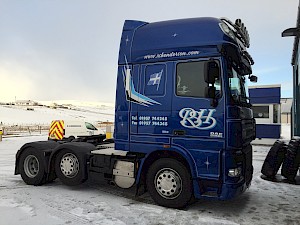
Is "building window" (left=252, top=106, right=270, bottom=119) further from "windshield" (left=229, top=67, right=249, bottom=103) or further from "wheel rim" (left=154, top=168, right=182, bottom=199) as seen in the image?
"wheel rim" (left=154, top=168, right=182, bottom=199)

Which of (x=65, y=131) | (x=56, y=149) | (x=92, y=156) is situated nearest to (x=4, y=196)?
(x=56, y=149)

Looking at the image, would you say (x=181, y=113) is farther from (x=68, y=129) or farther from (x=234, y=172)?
(x=68, y=129)

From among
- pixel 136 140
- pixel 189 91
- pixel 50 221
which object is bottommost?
pixel 50 221

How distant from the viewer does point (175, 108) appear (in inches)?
208

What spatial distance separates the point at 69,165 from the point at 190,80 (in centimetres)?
360

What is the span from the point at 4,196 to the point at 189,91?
15.1 ft

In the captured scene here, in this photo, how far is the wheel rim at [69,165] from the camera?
21.6 feet

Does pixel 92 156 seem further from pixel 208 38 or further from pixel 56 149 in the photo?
pixel 208 38

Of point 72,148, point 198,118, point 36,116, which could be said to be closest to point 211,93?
point 198,118

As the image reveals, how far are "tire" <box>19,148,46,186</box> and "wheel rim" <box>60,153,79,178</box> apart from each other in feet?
1.94

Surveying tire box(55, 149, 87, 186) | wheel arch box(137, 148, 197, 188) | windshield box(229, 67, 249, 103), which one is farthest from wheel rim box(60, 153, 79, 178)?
windshield box(229, 67, 249, 103)

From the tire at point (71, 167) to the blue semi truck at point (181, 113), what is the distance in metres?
0.30

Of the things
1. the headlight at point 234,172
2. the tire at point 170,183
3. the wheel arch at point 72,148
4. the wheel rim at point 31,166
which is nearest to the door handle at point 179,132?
the tire at point 170,183

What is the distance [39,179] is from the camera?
700 centimetres
